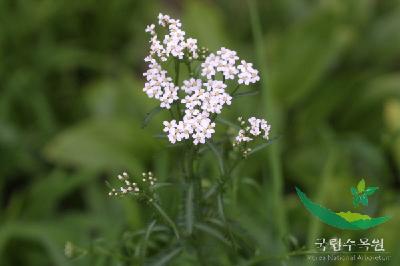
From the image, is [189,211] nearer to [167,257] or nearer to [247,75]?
[167,257]

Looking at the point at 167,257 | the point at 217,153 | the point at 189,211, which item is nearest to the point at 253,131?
the point at 217,153

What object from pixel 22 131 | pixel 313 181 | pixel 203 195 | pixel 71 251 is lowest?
pixel 71 251

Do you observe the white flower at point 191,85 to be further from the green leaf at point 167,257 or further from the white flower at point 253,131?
the green leaf at point 167,257

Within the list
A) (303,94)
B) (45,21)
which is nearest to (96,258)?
(303,94)

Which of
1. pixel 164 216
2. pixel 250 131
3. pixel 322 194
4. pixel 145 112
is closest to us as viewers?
pixel 250 131

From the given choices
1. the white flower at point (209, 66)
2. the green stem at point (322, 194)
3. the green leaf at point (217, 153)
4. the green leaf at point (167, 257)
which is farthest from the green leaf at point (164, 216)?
the green stem at point (322, 194)

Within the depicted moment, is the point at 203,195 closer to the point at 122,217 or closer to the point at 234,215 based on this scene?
the point at 234,215
